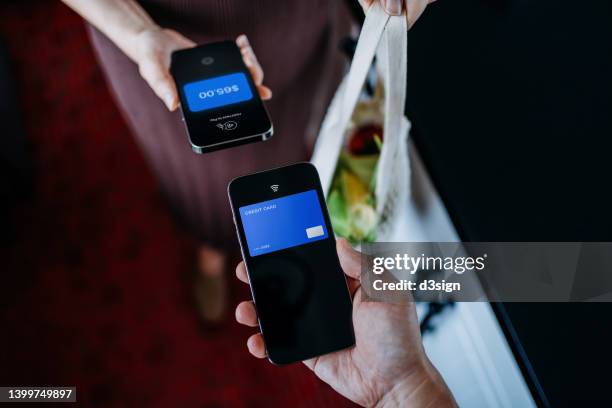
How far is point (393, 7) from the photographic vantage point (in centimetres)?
52

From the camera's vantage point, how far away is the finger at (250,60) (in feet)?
2.26

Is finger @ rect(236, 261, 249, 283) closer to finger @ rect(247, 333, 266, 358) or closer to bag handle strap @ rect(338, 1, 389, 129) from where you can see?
finger @ rect(247, 333, 266, 358)

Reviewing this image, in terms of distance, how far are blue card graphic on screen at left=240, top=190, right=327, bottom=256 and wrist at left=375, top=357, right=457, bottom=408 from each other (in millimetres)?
205

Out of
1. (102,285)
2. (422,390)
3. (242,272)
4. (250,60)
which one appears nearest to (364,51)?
(250,60)

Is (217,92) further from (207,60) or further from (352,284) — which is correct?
(352,284)

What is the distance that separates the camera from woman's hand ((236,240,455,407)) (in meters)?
0.59

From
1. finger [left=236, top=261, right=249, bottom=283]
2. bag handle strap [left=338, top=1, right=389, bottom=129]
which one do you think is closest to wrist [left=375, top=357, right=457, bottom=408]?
finger [left=236, top=261, right=249, bottom=283]

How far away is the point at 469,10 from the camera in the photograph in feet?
2.28

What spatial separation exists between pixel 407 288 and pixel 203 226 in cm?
65

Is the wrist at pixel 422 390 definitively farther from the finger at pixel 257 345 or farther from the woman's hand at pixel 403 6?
the woman's hand at pixel 403 6

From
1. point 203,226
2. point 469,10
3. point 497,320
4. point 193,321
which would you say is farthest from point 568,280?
point 193,321

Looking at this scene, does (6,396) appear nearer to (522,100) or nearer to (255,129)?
(255,129)

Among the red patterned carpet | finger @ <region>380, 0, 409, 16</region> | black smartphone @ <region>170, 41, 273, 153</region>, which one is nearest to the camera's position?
finger @ <region>380, 0, 409, 16</region>

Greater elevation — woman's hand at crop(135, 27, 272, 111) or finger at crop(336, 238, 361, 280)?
woman's hand at crop(135, 27, 272, 111)
